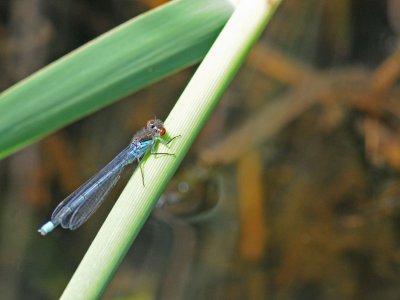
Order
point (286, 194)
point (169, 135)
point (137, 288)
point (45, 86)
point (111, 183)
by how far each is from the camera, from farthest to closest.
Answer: point (286, 194), point (137, 288), point (111, 183), point (45, 86), point (169, 135)

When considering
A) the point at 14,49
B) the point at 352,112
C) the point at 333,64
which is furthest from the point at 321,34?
the point at 14,49

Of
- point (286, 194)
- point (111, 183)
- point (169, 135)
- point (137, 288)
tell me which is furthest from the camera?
point (286, 194)

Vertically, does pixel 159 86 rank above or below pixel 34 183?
above

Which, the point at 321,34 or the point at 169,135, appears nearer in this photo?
the point at 169,135

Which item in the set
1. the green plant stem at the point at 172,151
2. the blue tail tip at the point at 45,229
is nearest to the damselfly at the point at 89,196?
the blue tail tip at the point at 45,229

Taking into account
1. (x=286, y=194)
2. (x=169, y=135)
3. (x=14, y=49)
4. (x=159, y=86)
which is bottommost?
(x=169, y=135)

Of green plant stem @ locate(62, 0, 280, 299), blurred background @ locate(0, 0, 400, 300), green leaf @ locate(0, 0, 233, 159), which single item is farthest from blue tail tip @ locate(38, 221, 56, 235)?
blurred background @ locate(0, 0, 400, 300)

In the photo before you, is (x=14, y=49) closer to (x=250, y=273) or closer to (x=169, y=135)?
(x=250, y=273)

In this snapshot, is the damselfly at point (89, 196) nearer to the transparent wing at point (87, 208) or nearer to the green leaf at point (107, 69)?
the transparent wing at point (87, 208)
